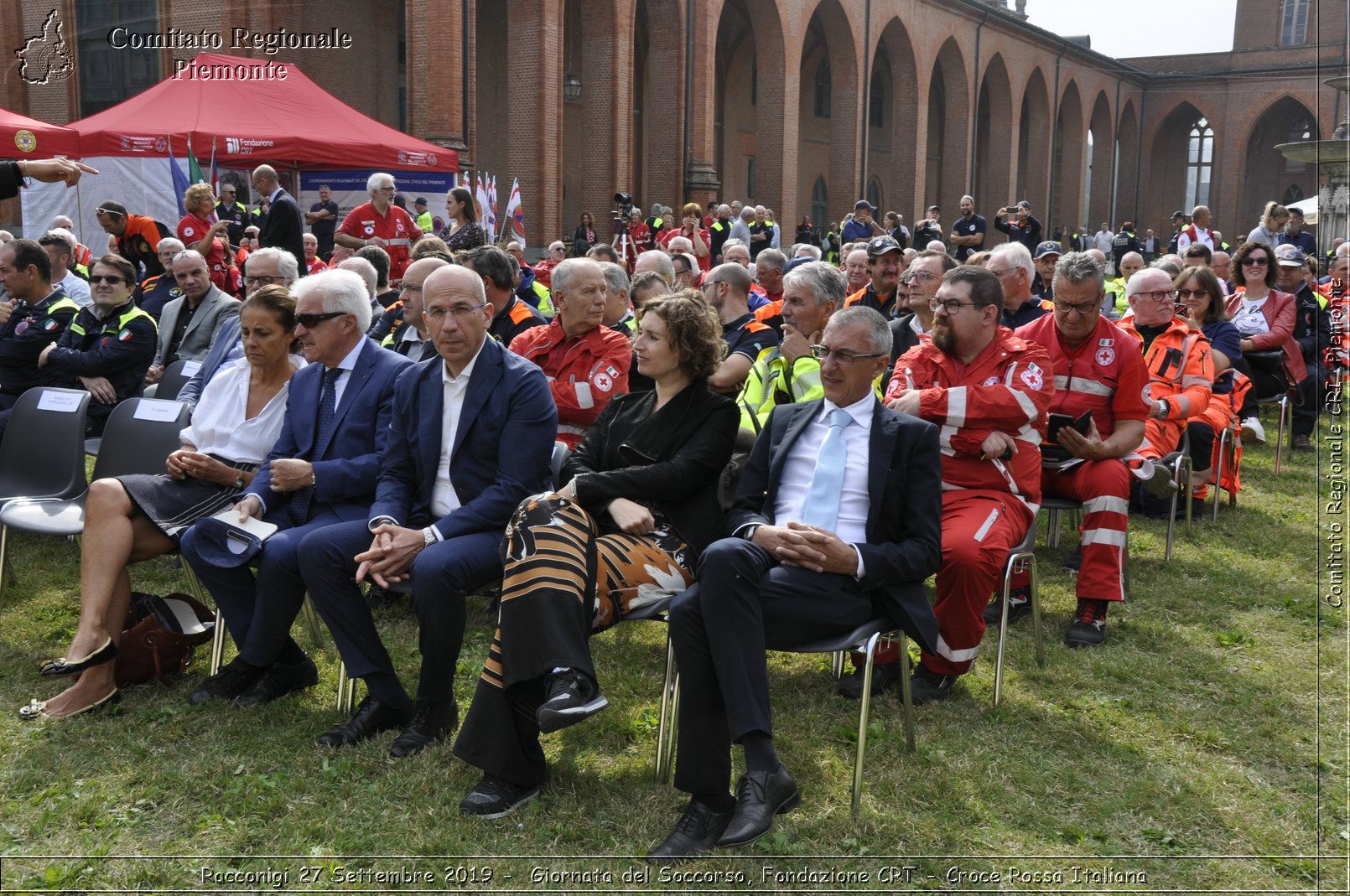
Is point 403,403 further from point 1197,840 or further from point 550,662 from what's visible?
point 1197,840

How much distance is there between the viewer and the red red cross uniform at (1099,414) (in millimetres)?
4973

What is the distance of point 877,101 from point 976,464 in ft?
131

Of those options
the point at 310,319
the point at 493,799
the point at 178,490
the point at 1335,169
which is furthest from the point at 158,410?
the point at 1335,169

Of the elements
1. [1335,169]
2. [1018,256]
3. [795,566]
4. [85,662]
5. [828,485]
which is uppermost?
[1335,169]

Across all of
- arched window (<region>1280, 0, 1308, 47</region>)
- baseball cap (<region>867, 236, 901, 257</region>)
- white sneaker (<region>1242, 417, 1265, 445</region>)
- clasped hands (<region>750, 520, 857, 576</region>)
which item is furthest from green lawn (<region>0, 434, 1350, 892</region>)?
arched window (<region>1280, 0, 1308, 47</region>)

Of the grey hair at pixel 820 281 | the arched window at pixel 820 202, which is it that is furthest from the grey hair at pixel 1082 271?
the arched window at pixel 820 202

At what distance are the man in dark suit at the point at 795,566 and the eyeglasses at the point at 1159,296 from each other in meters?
3.32

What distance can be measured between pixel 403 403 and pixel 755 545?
59.1 inches

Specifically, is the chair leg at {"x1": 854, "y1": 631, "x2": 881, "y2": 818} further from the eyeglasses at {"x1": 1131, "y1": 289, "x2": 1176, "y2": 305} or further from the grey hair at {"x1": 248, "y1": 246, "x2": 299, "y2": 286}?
the grey hair at {"x1": 248, "y1": 246, "x2": 299, "y2": 286}

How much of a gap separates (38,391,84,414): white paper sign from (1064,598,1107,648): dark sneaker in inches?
185

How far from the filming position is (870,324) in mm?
3770

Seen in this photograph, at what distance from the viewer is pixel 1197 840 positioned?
11.0 ft

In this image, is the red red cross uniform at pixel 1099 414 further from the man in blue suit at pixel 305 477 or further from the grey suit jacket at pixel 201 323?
the grey suit jacket at pixel 201 323

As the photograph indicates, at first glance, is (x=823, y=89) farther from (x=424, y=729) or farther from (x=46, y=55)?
(x=424, y=729)
